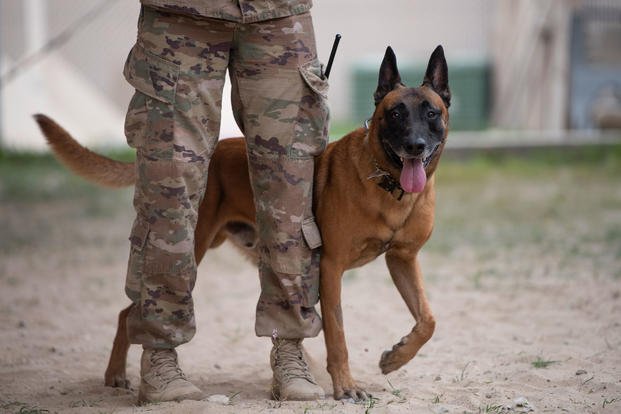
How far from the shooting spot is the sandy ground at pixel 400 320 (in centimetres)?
356

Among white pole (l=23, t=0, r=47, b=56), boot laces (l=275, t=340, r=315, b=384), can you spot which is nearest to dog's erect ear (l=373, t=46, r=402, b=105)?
boot laces (l=275, t=340, r=315, b=384)

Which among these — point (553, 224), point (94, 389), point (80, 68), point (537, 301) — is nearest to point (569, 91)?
point (553, 224)

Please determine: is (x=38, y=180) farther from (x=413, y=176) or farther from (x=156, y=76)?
A: (x=413, y=176)

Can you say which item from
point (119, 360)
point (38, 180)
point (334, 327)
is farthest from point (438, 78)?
point (38, 180)

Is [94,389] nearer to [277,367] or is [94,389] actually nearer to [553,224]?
[277,367]

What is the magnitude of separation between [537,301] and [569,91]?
7.89 meters

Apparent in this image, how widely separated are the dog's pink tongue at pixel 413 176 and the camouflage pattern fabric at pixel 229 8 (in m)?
0.75

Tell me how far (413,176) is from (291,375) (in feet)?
3.03

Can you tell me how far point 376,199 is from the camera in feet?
11.7

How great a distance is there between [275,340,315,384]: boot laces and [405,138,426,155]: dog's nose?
914 mm

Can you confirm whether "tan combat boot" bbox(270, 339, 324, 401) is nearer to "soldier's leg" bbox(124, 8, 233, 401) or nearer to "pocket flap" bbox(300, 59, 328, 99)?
"soldier's leg" bbox(124, 8, 233, 401)

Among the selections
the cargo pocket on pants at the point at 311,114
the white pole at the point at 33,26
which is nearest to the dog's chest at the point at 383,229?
the cargo pocket on pants at the point at 311,114

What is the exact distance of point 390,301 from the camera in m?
5.45

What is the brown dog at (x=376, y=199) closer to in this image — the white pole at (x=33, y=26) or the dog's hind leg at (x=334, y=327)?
the dog's hind leg at (x=334, y=327)
